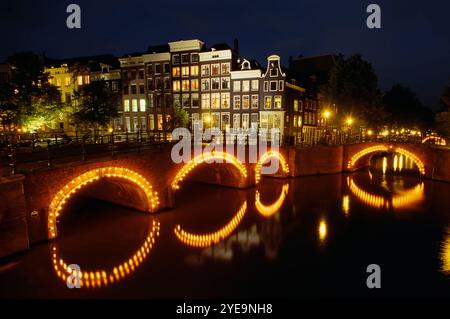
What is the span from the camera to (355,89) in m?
39.9

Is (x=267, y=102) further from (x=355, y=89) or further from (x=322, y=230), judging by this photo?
(x=322, y=230)

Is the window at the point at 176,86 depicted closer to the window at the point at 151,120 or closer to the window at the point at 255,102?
the window at the point at 151,120

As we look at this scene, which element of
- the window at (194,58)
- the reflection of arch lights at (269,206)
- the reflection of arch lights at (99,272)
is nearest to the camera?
Answer: the reflection of arch lights at (99,272)

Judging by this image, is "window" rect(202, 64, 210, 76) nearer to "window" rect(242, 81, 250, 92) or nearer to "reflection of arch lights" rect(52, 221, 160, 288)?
"window" rect(242, 81, 250, 92)

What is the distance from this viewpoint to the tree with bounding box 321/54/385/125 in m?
40.1

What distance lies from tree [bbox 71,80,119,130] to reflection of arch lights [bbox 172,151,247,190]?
58.0 ft

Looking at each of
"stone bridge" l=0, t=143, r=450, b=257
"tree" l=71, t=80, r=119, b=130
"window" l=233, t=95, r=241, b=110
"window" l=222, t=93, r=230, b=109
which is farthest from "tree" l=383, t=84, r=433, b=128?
"tree" l=71, t=80, r=119, b=130

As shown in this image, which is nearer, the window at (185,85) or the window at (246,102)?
the window at (246,102)

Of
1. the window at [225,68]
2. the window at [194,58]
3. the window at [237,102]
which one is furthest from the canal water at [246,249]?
the window at [194,58]

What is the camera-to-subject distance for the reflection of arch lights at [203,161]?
18844 millimetres

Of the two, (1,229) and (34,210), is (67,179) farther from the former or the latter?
(1,229)

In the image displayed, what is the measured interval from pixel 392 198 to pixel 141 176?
19607 millimetres
